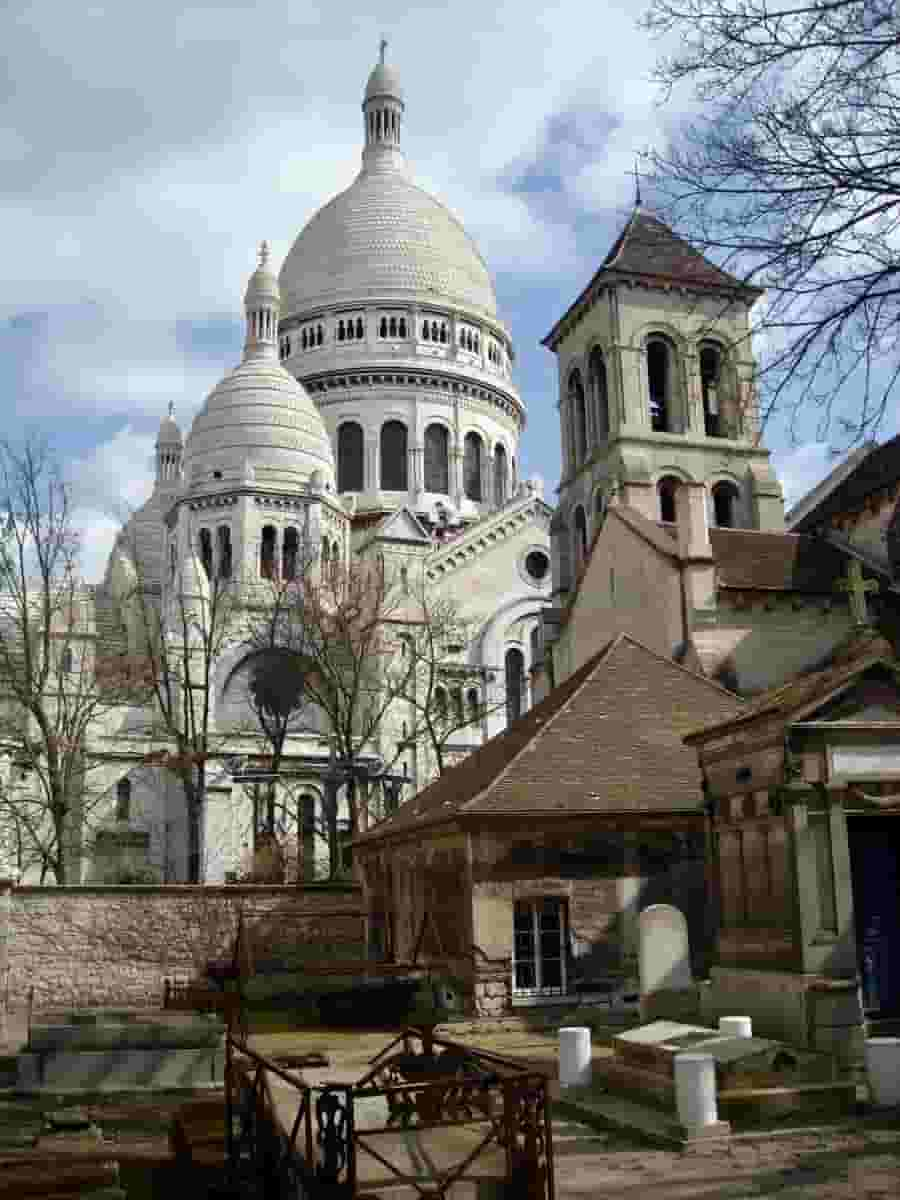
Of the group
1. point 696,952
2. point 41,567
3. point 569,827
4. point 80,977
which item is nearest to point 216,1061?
point 569,827

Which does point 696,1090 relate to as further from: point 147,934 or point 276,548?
point 276,548

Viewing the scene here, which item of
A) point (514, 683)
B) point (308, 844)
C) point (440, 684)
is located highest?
point (514, 683)

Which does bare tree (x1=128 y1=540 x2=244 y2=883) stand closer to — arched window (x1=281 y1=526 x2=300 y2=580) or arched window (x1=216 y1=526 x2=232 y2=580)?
arched window (x1=216 y1=526 x2=232 y2=580)

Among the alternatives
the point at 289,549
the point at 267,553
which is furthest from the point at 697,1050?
the point at 267,553

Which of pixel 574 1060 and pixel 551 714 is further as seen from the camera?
pixel 551 714

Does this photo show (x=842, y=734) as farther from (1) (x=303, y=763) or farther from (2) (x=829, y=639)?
(1) (x=303, y=763)

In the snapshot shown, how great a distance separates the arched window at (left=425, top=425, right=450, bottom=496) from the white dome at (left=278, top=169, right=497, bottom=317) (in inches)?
360

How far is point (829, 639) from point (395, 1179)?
24.6 meters

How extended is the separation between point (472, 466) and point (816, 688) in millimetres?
64659

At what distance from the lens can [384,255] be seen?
82.9 metres

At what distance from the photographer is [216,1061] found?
51.5 feet

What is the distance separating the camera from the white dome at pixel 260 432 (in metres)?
62.6

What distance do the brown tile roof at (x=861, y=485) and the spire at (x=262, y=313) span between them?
138 ft

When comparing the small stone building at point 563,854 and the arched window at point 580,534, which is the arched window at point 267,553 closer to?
the arched window at point 580,534
